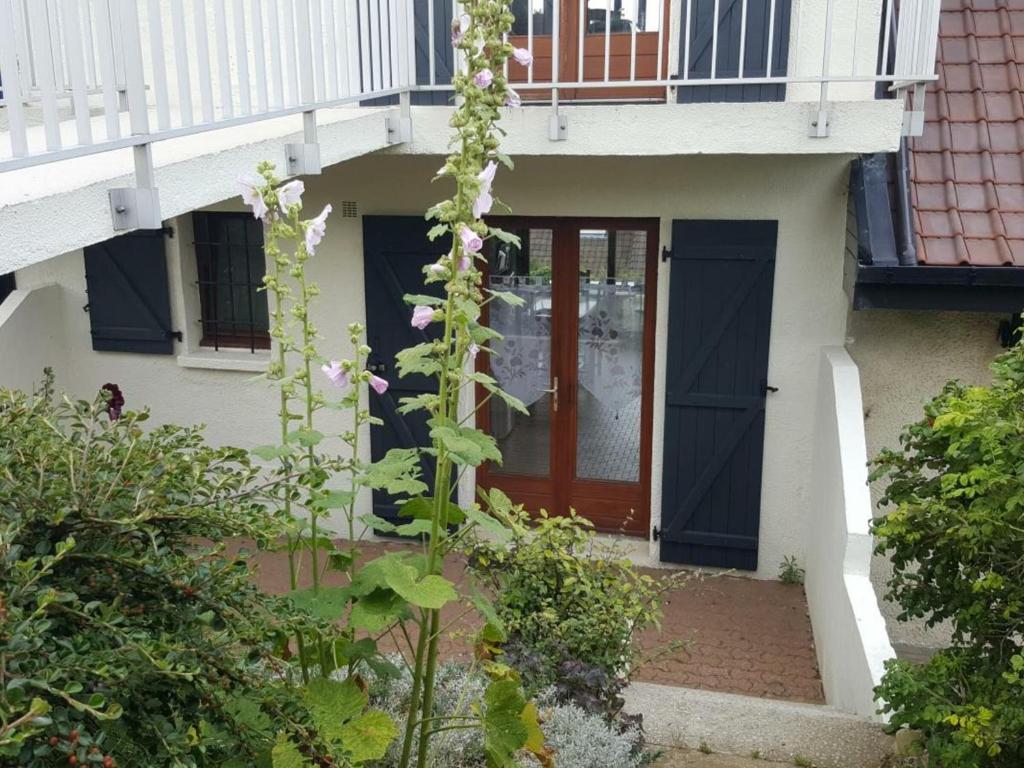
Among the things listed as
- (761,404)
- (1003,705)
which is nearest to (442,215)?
(1003,705)

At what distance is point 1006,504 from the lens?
2.83 meters

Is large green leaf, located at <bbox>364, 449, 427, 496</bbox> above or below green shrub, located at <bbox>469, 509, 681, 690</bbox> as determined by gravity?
above

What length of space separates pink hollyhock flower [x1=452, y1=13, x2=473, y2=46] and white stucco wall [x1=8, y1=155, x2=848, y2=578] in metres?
3.80

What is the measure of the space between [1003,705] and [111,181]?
334 cm

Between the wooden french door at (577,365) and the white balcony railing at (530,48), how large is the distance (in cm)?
103

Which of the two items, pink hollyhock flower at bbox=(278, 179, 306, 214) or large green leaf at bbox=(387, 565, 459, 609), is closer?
large green leaf at bbox=(387, 565, 459, 609)

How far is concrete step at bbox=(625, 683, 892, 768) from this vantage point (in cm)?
336

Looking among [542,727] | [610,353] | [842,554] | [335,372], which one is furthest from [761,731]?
[610,353]

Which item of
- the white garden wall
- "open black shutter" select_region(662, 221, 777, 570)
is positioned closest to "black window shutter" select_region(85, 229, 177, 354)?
"open black shutter" select_region(662, 221, 777, 570)

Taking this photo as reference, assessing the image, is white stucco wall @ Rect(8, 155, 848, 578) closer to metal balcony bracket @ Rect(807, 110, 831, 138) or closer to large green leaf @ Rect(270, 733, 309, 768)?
metal balcony bracket @ Rect(807, 110, 831, 138)

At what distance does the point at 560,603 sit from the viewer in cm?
352

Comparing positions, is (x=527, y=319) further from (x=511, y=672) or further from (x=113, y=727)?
(x=113, y=727)

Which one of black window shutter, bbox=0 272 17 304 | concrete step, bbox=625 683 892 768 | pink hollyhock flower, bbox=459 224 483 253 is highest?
pink hollyhock flower, bbox=459 224 483 253

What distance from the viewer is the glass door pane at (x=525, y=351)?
21.3 feet
